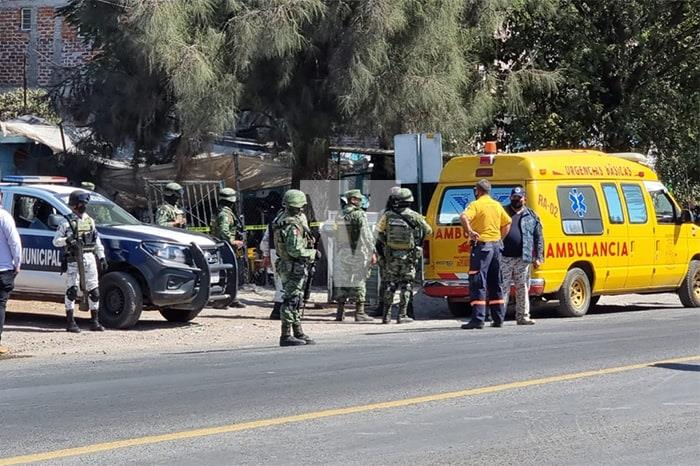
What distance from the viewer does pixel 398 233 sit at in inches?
637

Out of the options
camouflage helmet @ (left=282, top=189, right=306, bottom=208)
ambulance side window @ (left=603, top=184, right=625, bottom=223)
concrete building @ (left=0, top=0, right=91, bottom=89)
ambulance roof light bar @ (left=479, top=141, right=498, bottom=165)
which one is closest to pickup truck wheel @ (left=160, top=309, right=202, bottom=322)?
camouflage helmet @ (left=282, top=189, right=306, bottom=208)

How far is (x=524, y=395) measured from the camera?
947 centimetres

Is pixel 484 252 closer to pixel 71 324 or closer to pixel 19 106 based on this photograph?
pixel 71 324

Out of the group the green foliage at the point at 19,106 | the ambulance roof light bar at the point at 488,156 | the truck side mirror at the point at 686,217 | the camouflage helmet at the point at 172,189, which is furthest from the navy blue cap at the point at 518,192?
the green foliage at the point at 19,106

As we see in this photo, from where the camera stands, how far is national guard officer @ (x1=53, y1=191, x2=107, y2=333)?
1444cm

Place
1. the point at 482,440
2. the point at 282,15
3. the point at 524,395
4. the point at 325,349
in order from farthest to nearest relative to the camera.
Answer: the point at 282,15 → the point at 325,349 → the point at 524,395 → the point at 482,440

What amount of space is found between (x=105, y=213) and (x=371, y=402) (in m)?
7.88

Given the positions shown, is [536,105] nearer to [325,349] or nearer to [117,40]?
[117,40]

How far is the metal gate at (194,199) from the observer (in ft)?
71.4

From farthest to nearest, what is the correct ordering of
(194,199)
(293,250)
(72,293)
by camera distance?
(194,199) < (72,293) < (293,250)

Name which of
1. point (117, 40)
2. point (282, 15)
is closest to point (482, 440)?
point (282, 15)

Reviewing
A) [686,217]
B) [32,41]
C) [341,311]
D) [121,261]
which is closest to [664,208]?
[686,217]

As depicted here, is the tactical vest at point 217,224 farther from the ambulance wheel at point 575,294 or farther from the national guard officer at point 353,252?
the ambulance wheel at point 575,294

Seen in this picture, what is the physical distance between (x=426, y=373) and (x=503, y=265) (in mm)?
5110
